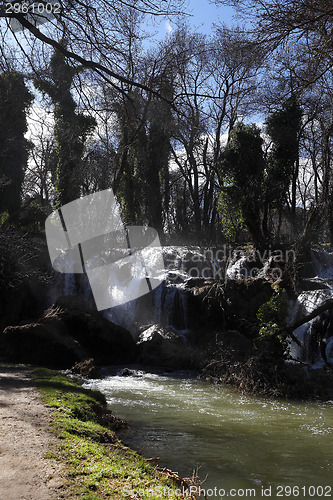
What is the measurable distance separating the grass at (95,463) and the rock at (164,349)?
6.50 meters

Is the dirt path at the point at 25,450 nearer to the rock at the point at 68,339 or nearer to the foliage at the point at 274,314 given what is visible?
the rock at the point at 68,339

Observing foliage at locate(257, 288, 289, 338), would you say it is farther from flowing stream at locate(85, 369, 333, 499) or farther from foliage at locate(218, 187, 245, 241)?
foliage at locate(218, 187, 245, 241)

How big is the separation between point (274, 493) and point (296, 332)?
876cm

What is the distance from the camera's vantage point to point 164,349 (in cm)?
1285

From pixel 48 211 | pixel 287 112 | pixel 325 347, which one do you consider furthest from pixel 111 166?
pixel 325 347

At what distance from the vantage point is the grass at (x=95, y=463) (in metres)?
3.20

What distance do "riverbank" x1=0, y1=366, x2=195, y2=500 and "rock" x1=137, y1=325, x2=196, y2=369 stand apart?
6.20 metres

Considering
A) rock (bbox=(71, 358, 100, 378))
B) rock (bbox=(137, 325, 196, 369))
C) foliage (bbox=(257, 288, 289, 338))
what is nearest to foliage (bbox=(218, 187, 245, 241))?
rock (bbox=(137, 325, 196, 369))

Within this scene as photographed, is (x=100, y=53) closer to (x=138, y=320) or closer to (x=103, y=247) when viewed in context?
(x=138, y=320)

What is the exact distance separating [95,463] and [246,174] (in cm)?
1859

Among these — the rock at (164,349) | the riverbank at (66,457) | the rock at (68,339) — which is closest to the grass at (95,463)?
the riverbank at (66,457)

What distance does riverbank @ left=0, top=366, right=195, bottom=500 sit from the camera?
10.4ft

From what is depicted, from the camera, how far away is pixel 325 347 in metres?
11.6

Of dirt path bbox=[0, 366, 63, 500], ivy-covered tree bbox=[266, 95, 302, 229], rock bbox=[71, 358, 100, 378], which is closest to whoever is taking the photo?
dirt path bbox=[0, 366, 63, 500]
